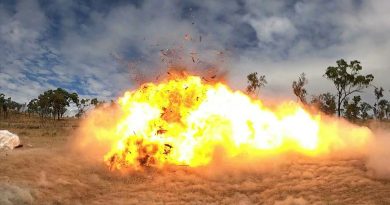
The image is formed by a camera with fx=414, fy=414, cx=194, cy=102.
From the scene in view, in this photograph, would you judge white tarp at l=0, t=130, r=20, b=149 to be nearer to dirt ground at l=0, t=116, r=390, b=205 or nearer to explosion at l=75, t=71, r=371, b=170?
dirt ground at l=0, t=116, r=390, b=205

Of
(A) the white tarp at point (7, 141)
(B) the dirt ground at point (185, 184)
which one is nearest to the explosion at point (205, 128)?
(B) the dirt ground at point (185, 184)

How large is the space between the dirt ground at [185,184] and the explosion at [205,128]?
1.34 m

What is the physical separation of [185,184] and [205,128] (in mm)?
4545

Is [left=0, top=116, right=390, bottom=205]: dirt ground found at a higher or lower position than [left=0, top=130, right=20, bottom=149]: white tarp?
lower

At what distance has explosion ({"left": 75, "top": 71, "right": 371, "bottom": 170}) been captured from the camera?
23.7m

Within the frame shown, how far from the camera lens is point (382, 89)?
90438 mm

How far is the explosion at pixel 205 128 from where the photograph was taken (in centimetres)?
2366

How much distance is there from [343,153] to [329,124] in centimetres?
284

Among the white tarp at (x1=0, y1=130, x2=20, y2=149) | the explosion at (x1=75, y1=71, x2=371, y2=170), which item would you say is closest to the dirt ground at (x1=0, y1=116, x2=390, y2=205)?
the explosion at (x1=75, y1=71, x2=371, y2=170)

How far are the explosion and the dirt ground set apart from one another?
1.34m

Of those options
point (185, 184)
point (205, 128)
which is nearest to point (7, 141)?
point (205, 128)

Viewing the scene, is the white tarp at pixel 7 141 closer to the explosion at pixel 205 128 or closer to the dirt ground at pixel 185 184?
the dirt ground at pixel 185 184

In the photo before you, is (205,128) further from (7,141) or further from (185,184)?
(7,141)

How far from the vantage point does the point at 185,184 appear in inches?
812
